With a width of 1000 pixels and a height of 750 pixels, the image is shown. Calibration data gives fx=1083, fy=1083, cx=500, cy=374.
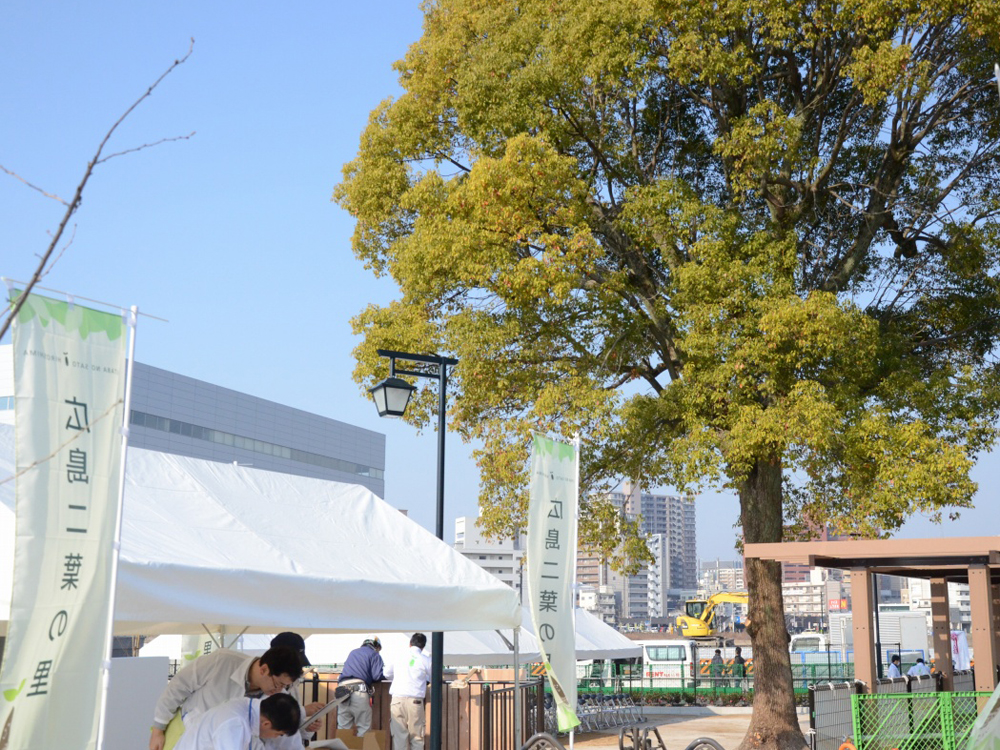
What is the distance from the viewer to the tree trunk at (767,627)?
1655 centimetres

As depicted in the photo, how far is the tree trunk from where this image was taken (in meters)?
16.5

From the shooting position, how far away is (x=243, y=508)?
9219 millimetres

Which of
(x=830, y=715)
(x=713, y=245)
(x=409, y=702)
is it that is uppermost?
(x=713, y=245)

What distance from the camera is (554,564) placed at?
1016 cm

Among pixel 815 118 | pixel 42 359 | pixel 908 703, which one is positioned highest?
pixel 815 118

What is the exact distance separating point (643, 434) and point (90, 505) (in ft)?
40.6

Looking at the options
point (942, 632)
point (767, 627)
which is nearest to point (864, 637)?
point (767, 627)

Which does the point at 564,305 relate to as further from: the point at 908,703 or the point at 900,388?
the point at 908,703

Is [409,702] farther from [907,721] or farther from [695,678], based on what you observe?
[695,678]

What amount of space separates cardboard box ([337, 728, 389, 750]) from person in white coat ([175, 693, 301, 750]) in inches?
233

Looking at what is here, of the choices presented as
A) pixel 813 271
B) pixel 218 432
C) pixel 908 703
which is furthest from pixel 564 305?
pixel 218 432

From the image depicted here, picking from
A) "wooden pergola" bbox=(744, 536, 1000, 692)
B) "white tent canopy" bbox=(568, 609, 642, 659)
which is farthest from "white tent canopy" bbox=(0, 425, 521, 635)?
"white tent canopy" bbox=(568, 609, 642, 659)

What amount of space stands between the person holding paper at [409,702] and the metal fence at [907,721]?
520 centimetres

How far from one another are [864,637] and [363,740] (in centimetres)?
699
